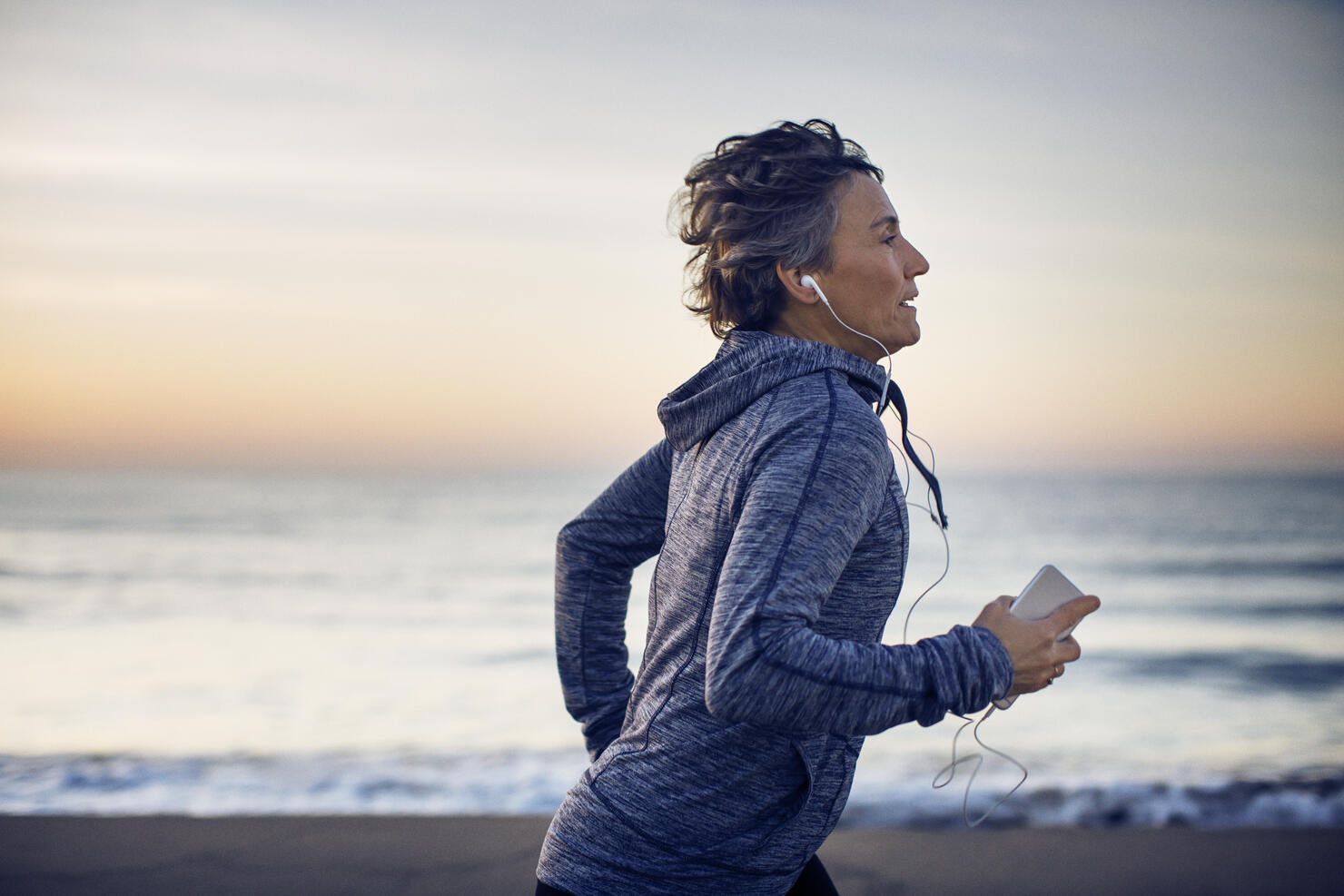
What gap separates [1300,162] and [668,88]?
7.80 m

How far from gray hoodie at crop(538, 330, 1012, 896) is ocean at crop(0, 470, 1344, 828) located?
0.26 meters

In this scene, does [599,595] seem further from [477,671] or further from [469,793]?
[477,671]

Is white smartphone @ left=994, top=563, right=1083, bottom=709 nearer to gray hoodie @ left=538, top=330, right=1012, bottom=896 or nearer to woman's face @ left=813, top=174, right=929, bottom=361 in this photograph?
gray hoodie @ left=538, top=330, right=1012, bottom=896

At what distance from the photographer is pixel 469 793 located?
4.59 meters

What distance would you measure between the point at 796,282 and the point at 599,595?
617 millimetres

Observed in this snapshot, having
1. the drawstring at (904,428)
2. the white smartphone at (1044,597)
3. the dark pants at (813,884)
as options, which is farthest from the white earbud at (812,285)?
the dark pants at (813,884)

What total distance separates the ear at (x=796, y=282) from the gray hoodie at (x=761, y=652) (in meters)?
0.08

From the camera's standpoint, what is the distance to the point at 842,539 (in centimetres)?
81


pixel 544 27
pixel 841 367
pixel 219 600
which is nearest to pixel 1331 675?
pixel 544 27

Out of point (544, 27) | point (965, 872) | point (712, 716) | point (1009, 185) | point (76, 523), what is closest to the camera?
point (712, 716)

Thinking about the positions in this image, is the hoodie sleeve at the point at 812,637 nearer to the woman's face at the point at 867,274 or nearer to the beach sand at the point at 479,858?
the woman's face at the point at 867,274

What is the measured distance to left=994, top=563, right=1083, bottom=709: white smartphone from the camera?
92 cm

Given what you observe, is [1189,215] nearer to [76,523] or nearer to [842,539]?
[842,539]

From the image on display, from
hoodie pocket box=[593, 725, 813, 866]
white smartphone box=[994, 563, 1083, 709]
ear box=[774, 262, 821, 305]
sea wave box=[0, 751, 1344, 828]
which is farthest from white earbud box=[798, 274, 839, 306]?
sea wave box=[0, 751, 1344, 828]
